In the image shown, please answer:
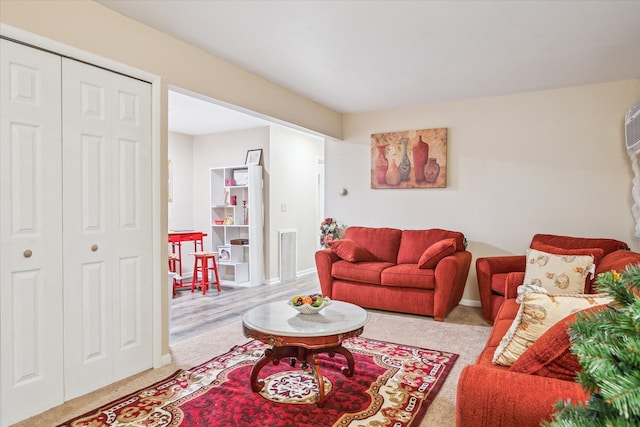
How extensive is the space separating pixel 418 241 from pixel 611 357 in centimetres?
416

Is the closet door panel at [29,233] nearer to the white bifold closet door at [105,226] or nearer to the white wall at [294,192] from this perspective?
the white bifold closet door at [105,226]

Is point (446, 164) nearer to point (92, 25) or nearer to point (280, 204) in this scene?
point (280, 204)

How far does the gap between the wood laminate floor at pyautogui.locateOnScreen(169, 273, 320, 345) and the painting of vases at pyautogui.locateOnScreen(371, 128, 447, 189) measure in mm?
1979

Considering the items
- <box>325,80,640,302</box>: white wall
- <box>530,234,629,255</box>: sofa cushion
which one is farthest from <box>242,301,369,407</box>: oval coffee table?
<box>325,80,640,302</box>: white wall

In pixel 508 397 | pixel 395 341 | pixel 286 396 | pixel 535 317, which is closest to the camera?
pixel 508 397

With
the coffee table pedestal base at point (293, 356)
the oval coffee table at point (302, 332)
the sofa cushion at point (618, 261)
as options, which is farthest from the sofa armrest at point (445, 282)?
the coffee table pedestal base at point (293, 356)

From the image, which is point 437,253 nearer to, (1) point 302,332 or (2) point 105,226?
(1) point 302,332

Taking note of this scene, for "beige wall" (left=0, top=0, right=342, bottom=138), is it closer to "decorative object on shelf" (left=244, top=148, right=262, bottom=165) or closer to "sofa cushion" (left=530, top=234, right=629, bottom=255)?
"decorative object on shelf" (left=244, top=148, right=262, bottom=165)

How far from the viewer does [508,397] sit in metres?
1.20

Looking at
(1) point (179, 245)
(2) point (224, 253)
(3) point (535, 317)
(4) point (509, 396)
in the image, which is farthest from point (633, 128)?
(1) point (179, 245)

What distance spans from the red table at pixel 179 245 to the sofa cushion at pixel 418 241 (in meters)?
3.22

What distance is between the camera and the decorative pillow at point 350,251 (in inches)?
182

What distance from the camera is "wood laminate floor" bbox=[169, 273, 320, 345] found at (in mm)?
3941

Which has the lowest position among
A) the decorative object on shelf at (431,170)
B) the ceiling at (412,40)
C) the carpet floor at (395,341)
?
the carpet floor at (395,341)
